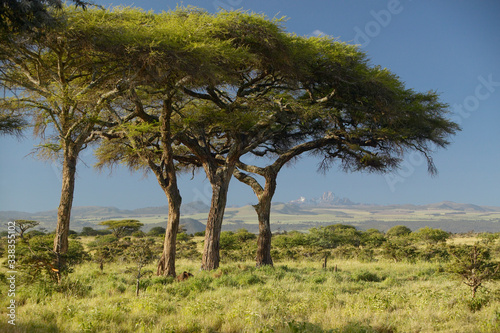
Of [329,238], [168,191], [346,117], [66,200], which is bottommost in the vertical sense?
[329,238]

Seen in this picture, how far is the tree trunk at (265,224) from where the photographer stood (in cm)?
1803

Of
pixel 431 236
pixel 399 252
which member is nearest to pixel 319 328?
pixel 399 252

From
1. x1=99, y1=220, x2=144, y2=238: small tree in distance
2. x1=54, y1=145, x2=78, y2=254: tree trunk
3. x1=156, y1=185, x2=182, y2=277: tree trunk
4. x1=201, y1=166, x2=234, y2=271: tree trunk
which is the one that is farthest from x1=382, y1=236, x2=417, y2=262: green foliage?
x1=99, y1=220, x2=144, y2=238: small tree in distance

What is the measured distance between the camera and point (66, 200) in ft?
41.5

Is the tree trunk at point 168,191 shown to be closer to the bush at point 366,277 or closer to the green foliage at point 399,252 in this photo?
the bush at point 366,277

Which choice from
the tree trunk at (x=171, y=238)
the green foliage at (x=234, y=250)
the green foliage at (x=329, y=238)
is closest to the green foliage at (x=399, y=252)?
the green foliage at (x=329, y=238)

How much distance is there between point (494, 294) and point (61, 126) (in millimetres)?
13518

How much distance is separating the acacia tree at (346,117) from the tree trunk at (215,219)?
232 centimetres

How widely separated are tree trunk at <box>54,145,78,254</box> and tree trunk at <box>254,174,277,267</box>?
27.4ft

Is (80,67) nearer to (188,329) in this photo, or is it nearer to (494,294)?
(188,329)

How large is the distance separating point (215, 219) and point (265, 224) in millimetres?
2801

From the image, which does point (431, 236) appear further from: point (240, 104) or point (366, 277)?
point (240, 104)

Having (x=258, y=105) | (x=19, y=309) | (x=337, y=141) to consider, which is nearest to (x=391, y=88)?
(x=337, y=141)

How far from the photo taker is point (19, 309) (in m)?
8.16
